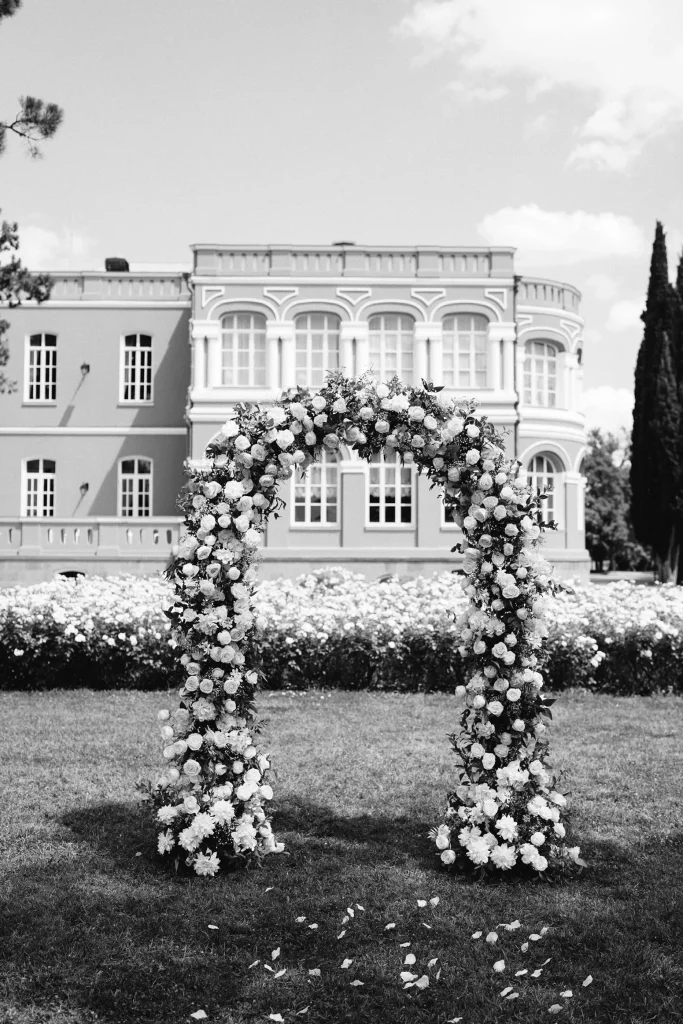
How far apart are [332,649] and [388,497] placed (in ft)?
46.9

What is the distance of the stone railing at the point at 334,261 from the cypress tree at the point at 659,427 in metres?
8.11

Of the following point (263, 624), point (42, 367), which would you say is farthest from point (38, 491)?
point (263, 624)

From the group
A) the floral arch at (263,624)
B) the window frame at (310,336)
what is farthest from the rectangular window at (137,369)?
the floral arch at (263,624)

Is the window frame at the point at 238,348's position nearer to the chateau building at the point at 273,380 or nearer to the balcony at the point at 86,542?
the chateau building at the point at 273,380

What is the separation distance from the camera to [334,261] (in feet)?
83.3

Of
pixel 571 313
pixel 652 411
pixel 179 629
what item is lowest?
pixel 179 629

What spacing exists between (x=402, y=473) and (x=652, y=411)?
10.5 metres

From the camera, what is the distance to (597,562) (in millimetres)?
52562

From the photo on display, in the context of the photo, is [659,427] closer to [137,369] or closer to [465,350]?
[465,350]

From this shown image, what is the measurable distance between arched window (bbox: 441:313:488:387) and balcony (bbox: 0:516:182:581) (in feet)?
28.1

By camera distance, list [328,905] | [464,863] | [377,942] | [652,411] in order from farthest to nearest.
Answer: [652,411], [464,863], [328,905], [377,942]

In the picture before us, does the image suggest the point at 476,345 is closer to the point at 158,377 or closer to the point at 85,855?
the point at 158,377

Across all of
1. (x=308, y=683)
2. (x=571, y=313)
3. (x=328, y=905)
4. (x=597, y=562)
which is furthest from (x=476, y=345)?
(x=597, y=562)

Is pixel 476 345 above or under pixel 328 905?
above
